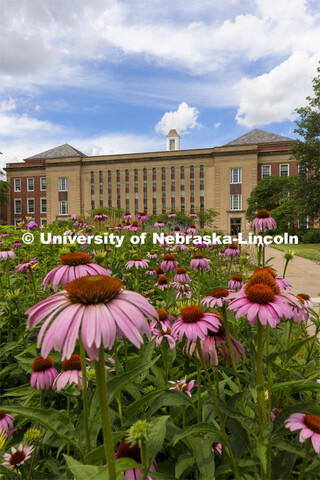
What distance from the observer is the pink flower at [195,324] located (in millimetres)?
1028

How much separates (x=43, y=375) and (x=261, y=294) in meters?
1.01

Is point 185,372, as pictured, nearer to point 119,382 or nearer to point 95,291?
point 119,382

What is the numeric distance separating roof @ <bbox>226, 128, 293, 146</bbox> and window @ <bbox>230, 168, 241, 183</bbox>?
155 inches

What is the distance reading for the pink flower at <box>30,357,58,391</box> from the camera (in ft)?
4.30

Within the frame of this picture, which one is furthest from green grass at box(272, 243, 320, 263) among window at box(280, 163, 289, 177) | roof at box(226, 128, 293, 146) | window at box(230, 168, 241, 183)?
roof at box(226, 128, 293, 146)

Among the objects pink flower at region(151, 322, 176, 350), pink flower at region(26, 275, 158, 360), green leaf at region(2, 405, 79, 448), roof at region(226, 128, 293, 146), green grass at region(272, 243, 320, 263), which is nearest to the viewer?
pink flower at region(26, 275, 158, 360)

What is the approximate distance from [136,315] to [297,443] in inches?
26.2

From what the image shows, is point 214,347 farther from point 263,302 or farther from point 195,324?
point 263,302

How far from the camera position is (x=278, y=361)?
2.02 m

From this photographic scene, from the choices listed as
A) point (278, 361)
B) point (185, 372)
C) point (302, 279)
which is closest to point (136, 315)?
point (185, 372)

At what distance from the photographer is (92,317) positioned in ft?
2.16

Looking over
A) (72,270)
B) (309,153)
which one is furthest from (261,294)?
(309,153)

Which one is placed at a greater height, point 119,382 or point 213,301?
point 213,301

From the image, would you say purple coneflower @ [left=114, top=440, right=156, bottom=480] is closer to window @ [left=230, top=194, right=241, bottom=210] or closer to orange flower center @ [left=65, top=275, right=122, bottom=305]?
orange flower center @ [left=65, top=275, right=122, bottom=305]
